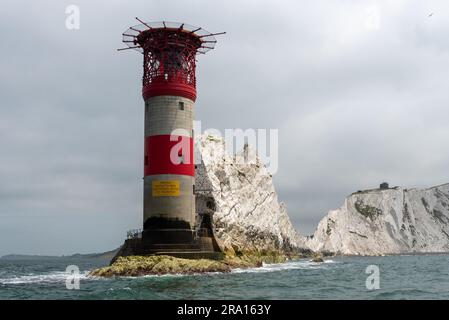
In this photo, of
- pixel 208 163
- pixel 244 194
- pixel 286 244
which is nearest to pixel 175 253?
pixel 208 163

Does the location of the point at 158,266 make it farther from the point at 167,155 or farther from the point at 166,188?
the point at 167,155

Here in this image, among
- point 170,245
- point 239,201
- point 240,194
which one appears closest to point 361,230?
point 240,194

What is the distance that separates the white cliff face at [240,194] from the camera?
83625 mm

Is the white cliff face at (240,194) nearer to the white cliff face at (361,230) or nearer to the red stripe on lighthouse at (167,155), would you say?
the red stripe on lighthouse at (167,155)

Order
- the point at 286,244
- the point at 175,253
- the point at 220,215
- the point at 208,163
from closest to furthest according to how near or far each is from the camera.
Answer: the point at 175,253
the point at 220,215
the point at 208,163
the point at 286,244

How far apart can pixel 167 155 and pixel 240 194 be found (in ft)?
146

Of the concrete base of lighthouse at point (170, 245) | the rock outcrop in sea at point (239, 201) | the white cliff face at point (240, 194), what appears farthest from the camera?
the white cliff face at point (240, 194)

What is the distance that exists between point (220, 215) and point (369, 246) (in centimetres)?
11731

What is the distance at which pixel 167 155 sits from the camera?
5016 cm

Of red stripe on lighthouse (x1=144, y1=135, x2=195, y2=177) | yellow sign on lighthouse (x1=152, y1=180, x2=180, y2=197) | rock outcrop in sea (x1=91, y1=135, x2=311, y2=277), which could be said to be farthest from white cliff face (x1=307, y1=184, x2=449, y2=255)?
yellow sign on lighthouse (x1=152, y1=180, x2=180, y2=197)

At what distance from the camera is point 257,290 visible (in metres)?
32.3

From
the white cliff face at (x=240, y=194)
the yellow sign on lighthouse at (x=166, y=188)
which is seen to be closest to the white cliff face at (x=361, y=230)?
the white cliff face at (x=240, y=194)
